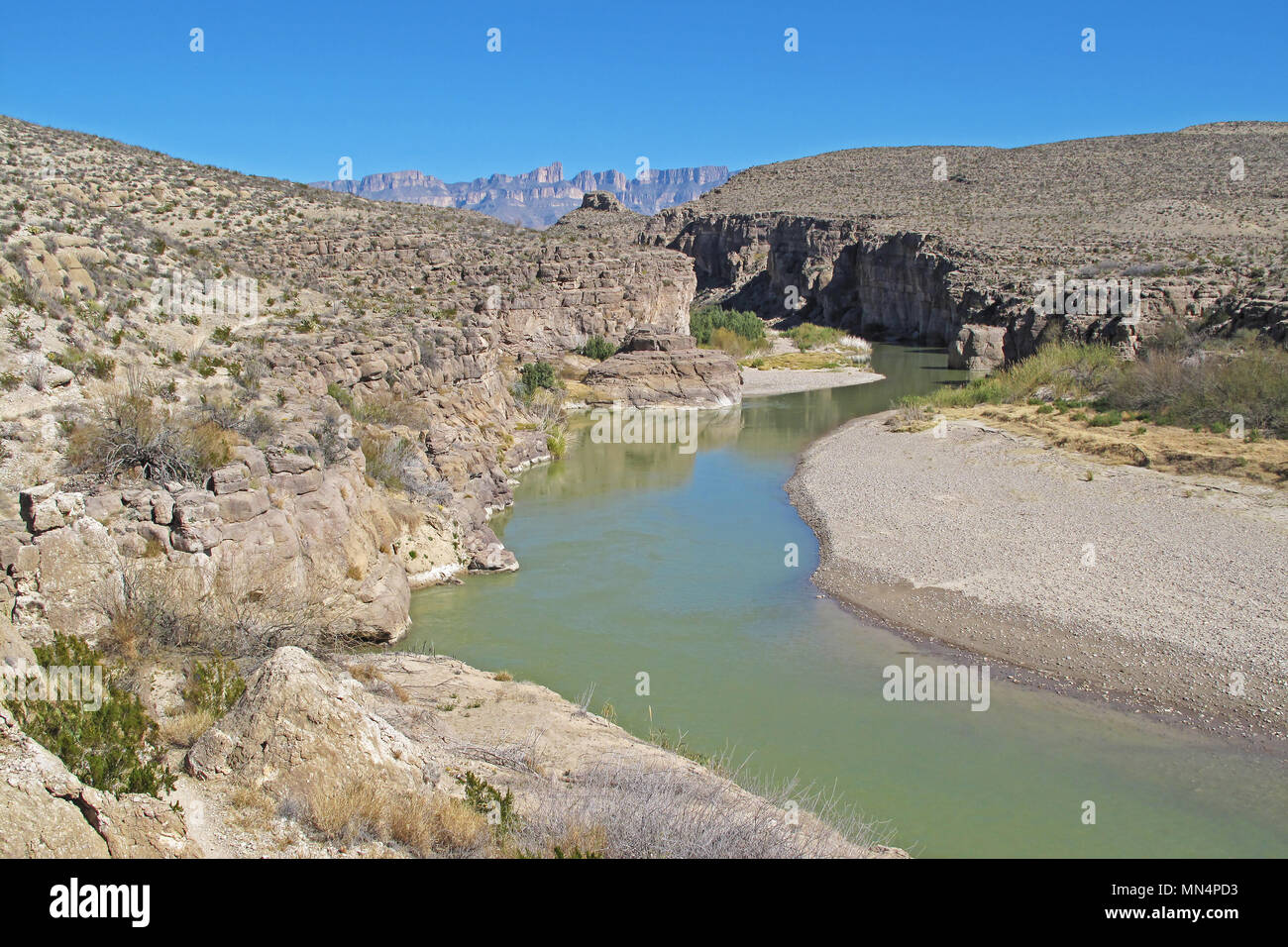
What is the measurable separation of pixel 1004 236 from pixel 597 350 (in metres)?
32.0

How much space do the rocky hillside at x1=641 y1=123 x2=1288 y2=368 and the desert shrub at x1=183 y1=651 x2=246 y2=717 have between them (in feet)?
97.0

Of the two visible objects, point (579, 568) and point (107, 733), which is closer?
point (107, 733)

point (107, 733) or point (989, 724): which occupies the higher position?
point (107, 733)

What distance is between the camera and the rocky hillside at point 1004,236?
117 ft

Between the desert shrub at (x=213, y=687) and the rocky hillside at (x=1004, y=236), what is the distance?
2958 cm

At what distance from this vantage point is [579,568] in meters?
16.0

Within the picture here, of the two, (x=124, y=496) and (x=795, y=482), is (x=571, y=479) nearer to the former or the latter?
(x=795, y=482)

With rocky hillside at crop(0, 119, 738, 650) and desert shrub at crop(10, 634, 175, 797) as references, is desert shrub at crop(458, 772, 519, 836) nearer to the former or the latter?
desert shrub at crop(10, 634, 175, 797)

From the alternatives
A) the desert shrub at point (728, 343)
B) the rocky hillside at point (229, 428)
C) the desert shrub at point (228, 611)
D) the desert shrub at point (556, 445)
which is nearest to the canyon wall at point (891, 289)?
the desert shrub at point (728, 343)
